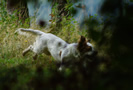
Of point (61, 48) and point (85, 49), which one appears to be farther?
point (61, 48)

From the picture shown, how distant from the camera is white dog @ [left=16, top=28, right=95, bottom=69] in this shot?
2.55 metres

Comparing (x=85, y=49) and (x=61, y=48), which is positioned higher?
(x=85, y=49)

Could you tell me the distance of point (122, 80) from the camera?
1.05 m

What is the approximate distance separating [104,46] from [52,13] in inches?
165

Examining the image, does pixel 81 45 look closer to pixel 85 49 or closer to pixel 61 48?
pixel 85 49

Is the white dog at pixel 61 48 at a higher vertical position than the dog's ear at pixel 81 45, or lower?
lower

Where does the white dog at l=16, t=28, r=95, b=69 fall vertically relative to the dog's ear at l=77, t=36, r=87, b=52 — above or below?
below

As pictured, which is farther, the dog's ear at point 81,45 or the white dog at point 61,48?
the white dog at point 61,48

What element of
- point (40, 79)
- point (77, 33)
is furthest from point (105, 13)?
point (77, 33)

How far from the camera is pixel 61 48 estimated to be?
3.26m

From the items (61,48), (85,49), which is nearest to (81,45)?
(85,49)

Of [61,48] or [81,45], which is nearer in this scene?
[81,45]

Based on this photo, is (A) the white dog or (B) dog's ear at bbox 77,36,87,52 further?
(A) the white dog

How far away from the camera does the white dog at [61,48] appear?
101 inches
